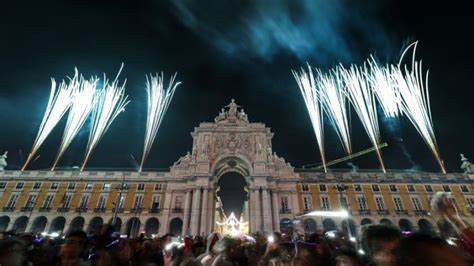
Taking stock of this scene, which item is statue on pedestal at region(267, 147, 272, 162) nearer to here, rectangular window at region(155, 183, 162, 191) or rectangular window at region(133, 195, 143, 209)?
rectangular window at region(155, 183, 162, 191)

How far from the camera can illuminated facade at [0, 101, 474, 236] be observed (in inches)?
1529

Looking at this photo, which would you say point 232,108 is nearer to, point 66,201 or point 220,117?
point 220,117

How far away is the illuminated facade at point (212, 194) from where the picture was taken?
38.8 meters

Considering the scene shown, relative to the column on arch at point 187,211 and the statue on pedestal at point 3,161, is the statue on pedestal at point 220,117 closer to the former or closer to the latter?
the column on arch at point 187,211

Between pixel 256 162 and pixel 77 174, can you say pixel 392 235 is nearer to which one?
pixel 256 162

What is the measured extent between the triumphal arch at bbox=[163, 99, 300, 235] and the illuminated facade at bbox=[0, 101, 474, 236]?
171 millimetres

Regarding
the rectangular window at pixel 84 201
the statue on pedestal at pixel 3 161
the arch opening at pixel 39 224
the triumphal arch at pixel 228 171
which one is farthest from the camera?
the statue on pedestal at pixel 3 161

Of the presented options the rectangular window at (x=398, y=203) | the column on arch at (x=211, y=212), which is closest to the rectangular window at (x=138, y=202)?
the column on arch at (x=211, y=212)

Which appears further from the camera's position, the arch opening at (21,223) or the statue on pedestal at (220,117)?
the statue on pedestal at (220,117)

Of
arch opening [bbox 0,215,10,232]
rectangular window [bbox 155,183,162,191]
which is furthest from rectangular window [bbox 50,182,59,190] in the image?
rectangular window [bbox 155,183,162,191]

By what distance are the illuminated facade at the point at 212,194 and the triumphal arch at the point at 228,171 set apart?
0.17 m

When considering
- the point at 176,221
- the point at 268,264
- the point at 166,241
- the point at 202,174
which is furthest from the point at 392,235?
the point at 176,221

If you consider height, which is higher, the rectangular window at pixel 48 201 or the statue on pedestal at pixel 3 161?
the statue on pedestal at pixel 3 161

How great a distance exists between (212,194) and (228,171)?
276 inches
